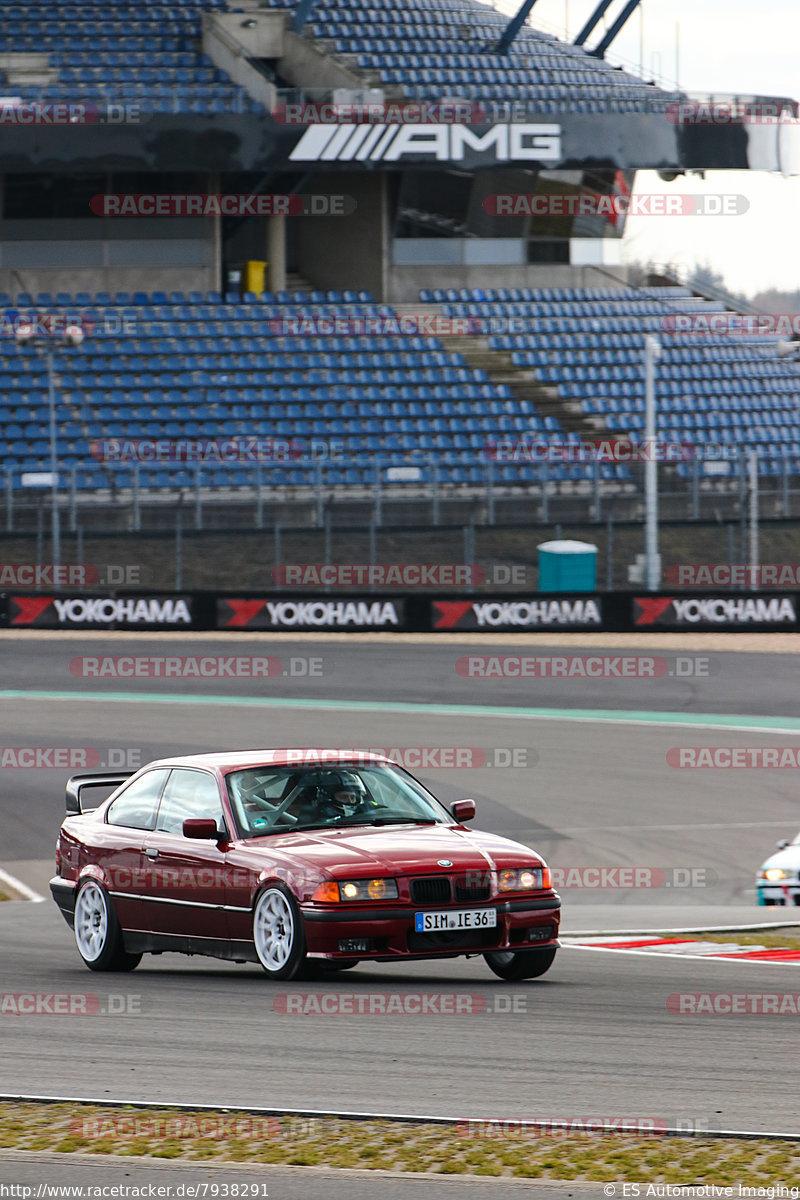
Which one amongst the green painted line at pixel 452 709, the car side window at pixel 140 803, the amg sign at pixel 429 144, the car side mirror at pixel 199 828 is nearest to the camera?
the car side mirror at pixel 199 828

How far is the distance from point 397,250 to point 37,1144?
37117 mm

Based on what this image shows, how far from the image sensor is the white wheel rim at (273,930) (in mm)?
7789

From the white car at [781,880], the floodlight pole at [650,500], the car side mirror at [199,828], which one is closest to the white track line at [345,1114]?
the car side mirror at [199,828]

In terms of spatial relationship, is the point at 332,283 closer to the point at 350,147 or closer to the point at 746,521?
the point at 350,147

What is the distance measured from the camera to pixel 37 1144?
200 inches

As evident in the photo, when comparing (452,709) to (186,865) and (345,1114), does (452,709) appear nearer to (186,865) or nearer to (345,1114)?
(186,865)

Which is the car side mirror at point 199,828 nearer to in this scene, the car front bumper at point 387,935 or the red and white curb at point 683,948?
the car front bumper at point 387,935

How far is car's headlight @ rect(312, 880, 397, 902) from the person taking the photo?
7.56m

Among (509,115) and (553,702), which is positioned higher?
(509,115)

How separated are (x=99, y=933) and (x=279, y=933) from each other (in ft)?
4.96

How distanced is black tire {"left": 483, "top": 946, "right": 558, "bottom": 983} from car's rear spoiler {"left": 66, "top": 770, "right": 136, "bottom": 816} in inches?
98.6

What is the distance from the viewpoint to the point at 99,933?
29.4 ft

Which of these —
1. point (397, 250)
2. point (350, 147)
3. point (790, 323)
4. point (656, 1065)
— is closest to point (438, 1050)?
point (656, 1065)

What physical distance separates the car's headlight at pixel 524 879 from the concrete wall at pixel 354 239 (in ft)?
110
